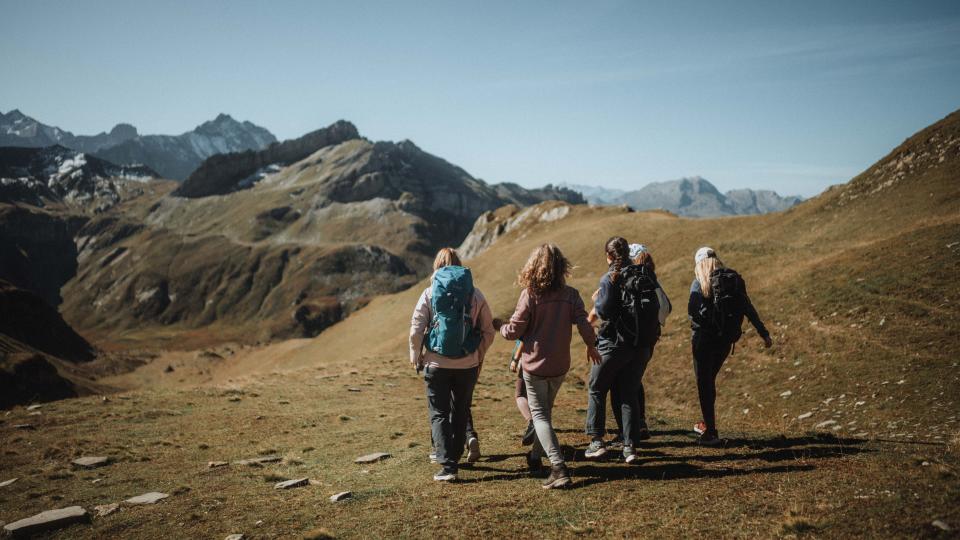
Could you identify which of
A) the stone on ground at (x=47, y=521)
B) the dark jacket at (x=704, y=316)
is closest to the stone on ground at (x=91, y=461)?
the stone on ground at (x=47, y=521)

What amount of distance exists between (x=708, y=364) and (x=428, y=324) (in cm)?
564

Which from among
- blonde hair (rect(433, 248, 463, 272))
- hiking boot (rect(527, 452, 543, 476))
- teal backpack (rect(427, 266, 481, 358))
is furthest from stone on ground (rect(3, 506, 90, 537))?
hiking boot (rect(527, 452, 543, 476))

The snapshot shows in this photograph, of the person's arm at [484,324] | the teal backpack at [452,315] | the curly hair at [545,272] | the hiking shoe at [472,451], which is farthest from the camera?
the hiking shoe at [472,451]

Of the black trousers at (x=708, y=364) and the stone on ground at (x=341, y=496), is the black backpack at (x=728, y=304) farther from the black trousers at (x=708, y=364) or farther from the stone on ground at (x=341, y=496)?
the stone on ground at (x=341, y=496)

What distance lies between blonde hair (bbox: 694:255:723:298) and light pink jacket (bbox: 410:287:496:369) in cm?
435


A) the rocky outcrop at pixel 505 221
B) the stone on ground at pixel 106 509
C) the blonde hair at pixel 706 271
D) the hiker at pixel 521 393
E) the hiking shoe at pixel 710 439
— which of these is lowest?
the hiking shoe at pixel 710 439

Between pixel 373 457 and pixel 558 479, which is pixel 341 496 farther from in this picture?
pixel 558 479

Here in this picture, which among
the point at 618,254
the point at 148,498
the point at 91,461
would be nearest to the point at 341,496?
the point at 148,498

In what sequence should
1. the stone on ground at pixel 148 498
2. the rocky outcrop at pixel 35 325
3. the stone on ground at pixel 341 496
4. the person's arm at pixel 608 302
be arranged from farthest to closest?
1. the rocky outcrop at pixel 35 325
2. the person's arm at pixel 608 302
3. the stone on ground at pixel 148 498
4. the stone on ground at pixel 341 496

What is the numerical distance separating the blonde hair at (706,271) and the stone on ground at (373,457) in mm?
7378

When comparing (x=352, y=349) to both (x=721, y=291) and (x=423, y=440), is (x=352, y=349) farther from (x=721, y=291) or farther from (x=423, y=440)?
(x=721, y=291)

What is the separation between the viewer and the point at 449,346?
8797mm

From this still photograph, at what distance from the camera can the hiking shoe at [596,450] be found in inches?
378

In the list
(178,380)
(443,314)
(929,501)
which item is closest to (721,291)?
(929,501)
